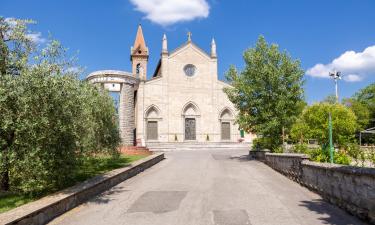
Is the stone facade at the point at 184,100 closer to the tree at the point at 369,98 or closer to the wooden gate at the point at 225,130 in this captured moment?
the wooden gate at the point at 225,130

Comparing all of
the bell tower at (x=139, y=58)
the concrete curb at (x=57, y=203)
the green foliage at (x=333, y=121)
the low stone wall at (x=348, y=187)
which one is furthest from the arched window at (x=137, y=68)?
the low stone wall at (x=348, y=187)

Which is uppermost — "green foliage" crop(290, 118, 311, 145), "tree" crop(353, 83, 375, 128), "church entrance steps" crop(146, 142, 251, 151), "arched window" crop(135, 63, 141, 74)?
"arched window" crop(135, 63, 141, 74)

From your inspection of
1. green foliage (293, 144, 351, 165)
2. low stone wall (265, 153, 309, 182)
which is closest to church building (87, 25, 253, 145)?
low stone wall (265, 153, 309, 182)

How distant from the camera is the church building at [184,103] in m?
40.7

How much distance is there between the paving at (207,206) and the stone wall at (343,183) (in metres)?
0.22

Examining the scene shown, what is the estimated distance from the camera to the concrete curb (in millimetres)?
5928

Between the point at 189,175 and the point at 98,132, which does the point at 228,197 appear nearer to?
the point at 189,175

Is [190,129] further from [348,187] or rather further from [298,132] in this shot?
[348,187]

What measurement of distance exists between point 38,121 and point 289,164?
9.33 m

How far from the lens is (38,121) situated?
24.5 feet

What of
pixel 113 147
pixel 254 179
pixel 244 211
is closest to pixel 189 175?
pixel 254 179

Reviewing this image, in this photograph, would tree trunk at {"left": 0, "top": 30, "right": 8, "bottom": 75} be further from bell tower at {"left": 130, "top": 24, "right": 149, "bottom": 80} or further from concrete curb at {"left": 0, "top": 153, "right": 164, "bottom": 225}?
bell tower at {"left": 130, "top": 24, "right": 149, "bottom": 80}

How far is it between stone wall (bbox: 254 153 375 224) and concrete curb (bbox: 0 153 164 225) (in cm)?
623

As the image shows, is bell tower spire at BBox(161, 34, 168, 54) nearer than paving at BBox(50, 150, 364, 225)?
No
